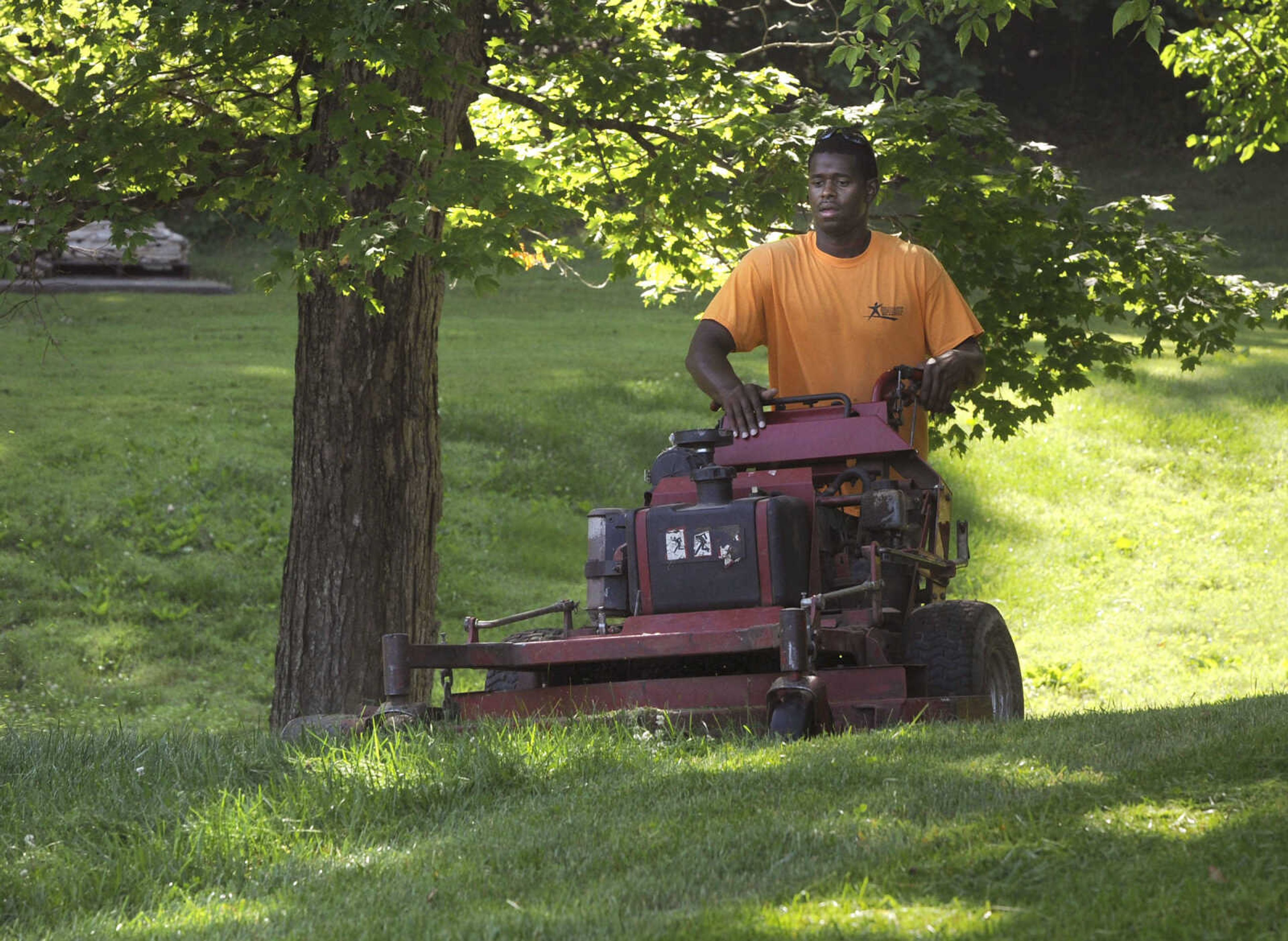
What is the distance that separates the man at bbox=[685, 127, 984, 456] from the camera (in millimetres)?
6359

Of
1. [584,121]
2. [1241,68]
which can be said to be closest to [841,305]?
[584,121]

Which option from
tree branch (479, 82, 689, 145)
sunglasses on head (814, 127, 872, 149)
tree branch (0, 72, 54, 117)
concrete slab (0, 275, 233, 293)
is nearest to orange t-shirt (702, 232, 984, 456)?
sunglasses on head (814, 127, 872, 149)

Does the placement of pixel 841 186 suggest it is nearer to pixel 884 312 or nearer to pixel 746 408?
pixel 884 312

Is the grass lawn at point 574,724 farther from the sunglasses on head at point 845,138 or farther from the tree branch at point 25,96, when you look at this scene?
the sunglasses on head at point 845,138

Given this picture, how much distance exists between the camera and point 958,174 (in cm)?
873

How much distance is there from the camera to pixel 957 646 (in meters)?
Answer: 5.89

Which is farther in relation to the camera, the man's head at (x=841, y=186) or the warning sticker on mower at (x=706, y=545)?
the man's head at (x=841, y=186)

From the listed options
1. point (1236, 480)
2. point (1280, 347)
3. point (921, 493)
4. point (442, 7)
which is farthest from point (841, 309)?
point (1280, 347)

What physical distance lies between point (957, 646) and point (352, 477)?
336cm

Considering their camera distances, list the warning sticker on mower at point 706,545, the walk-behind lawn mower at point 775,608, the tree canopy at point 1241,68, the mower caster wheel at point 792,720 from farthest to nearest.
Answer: the tree canopy at point 1241,68 < the warning sticker on mower at point 706,545 < the walk-behind lawn mower at point 775,608 < the mower caster wheel at point 792,720

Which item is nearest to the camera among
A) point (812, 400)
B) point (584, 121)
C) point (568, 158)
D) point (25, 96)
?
point (812, 400)

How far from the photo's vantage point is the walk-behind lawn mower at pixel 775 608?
5555mm

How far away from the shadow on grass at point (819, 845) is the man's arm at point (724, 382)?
142cm

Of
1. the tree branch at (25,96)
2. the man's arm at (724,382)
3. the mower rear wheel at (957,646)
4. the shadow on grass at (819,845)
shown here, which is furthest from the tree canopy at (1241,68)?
the shadow on grass at (819,845)
